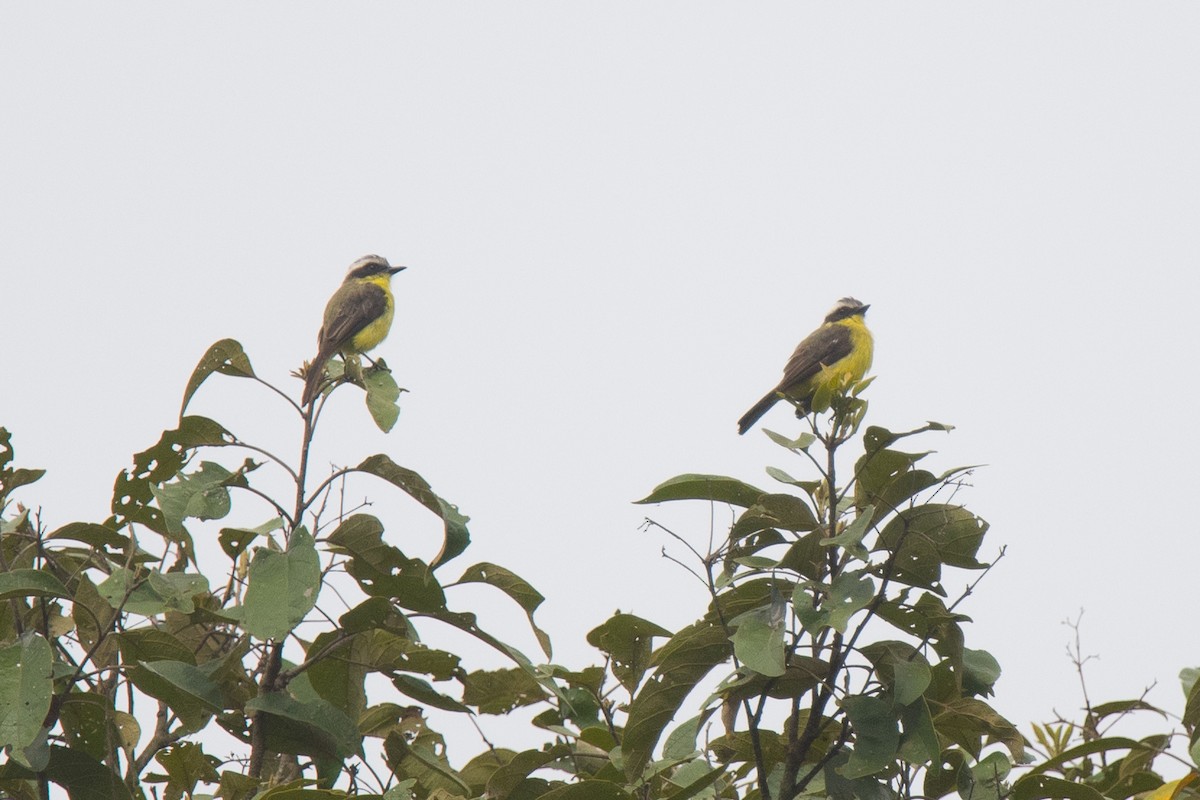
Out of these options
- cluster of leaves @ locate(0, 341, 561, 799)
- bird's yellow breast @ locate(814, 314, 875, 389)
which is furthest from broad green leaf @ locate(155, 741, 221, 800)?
bird's yellow breast @ locate(814, 314, 875, 389)

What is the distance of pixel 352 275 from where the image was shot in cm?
922

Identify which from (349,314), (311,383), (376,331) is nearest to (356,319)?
(349,314)

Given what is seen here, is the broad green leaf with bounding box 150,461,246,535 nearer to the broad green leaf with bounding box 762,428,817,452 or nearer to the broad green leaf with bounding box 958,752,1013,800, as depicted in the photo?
the broad green leaf with bounding box 762,428,817,452

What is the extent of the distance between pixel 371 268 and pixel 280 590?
6.51 m

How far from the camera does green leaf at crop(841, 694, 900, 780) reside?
2836 mm

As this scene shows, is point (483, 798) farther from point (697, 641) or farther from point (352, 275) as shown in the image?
point (352, 275)

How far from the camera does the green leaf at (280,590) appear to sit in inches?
114

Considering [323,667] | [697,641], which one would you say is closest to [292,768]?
[323,667]

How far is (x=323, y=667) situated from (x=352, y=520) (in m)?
0.47

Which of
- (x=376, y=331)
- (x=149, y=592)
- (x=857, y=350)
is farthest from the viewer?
(x=857, y=350)

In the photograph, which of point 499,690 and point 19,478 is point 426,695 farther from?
point 19,478

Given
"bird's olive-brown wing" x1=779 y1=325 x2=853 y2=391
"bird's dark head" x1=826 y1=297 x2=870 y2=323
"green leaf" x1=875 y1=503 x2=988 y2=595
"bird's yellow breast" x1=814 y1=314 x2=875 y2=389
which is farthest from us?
"bird's dark head" x1=826 y1=297 x2=870 y2=323

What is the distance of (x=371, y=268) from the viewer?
923 centimetres

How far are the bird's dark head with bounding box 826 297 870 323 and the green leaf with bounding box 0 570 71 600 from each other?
26.2ft
